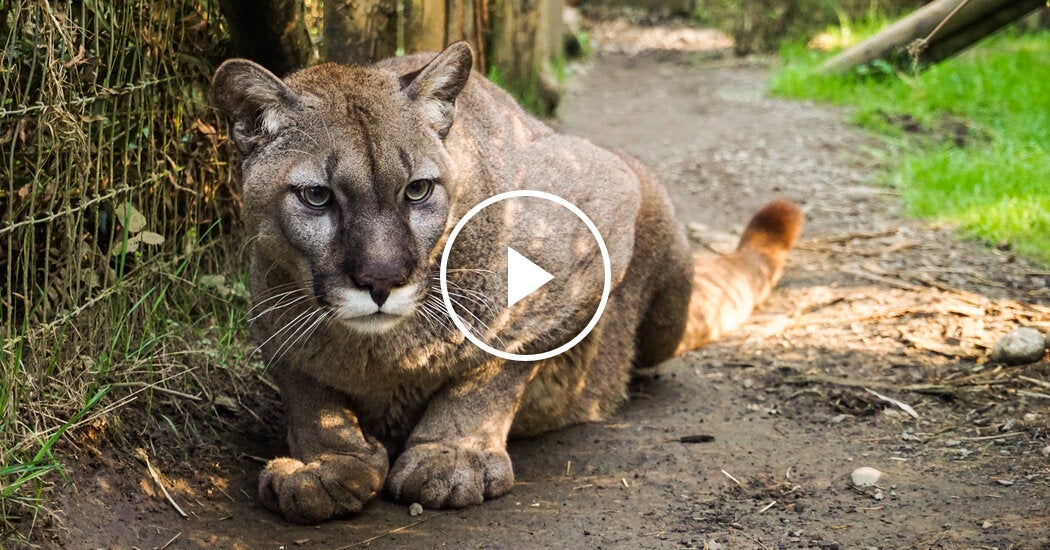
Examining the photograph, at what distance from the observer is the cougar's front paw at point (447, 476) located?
3.86m

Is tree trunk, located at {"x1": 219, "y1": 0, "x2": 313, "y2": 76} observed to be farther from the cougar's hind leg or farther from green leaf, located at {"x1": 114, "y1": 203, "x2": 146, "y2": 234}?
the cougar's hind leg

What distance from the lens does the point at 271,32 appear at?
439 centimetres

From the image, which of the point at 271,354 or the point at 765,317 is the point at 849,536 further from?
the point at 765,317

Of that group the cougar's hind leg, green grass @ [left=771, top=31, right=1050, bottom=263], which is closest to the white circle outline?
the cougar's hind leg

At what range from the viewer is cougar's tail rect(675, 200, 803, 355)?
223 inches

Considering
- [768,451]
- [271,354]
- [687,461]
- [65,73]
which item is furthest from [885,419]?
[65,73]

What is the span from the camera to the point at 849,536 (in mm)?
3484

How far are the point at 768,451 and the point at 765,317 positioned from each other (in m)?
1.75

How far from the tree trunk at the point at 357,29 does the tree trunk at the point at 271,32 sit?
444 mm

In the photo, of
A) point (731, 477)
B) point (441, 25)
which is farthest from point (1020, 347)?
point (441, 25)

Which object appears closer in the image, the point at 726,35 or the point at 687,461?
the point at 687,461

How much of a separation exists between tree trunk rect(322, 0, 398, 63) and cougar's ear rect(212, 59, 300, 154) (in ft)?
4.58

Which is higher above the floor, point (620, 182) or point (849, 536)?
point (620, 182)

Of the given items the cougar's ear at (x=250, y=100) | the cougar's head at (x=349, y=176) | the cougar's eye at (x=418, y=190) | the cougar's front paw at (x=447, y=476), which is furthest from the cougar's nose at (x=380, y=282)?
the cougar's front paw at (x=447, y=476)
